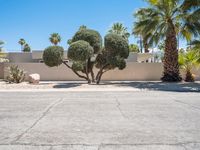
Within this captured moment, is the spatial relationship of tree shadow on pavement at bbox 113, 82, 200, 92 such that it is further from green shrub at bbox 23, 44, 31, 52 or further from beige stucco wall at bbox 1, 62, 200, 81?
green shrub at bbox 23, 44, 31, 52

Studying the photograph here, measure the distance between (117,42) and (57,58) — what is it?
4.78 m

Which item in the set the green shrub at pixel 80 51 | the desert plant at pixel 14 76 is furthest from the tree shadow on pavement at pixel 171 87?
the desert plant at pixel 14 76

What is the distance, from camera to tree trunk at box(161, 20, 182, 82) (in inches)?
1070

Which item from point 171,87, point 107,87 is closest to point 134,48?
point 171,87

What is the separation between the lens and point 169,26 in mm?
26359

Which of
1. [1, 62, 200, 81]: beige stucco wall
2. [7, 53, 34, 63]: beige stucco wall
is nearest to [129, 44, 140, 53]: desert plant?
[7, 53, 34, 63]: beige stucco wall

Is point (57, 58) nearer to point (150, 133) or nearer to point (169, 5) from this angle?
point (169, 5)

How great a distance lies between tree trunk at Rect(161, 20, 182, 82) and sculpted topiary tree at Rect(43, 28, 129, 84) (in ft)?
14.2

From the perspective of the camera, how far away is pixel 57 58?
2453 centimetres

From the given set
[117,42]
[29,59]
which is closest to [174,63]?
[117,42]

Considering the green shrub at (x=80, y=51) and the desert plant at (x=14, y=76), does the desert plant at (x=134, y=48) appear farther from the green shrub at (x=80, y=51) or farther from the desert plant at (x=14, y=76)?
the green shrub at (x=80, y=51)

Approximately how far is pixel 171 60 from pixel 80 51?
8.95 metres

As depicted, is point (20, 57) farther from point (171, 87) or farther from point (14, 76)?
point (171, 87)

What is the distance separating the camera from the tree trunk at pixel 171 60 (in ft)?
89.1
